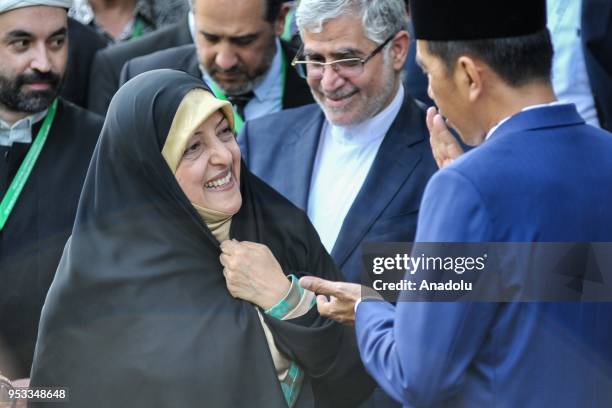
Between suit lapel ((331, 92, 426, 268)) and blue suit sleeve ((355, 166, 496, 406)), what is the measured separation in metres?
1.38

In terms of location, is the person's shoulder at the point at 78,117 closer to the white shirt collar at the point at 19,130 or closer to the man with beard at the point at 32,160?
the man with beard at the point at 32,160

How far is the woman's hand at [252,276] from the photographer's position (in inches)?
140

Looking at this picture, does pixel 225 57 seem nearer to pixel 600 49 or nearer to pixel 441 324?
pixel 600 49

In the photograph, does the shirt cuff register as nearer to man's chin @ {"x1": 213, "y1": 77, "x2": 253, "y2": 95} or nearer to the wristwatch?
the wristwatch

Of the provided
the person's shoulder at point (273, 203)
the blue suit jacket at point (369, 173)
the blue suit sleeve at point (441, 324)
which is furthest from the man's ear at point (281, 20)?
the blue suit sleeve at point (441, 324)

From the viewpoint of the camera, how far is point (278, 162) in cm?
471

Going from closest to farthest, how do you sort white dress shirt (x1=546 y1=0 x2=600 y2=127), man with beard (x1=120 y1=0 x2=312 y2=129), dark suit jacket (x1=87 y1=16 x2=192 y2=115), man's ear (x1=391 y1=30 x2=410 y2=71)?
1. man's ear (x1=391 y1=30 x2=410 y2=71)
2. white dress shirt (x1=546 y1=0 x2=600 y2=127)
3. man with beard (x1=120 y1=0 x2=312 y2=129)
4. dark suit jacket (x1=87 y1=16 x2=192 y2=115)

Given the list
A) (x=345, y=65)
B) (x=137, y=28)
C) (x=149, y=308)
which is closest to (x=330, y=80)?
(x=345, y=65)

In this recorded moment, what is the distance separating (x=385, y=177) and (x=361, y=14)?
70cm

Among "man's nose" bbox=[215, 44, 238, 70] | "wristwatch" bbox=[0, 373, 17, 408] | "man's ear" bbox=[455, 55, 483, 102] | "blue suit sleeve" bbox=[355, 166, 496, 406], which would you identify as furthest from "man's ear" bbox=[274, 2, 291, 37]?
"blue suit sleeve" bbox=[355, 166, 496, 406]

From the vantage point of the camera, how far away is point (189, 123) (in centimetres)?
356

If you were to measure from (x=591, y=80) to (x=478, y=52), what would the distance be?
242 centimetres

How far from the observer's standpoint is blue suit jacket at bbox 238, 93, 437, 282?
4340mm

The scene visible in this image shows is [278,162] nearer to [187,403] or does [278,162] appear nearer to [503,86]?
[187,403]
